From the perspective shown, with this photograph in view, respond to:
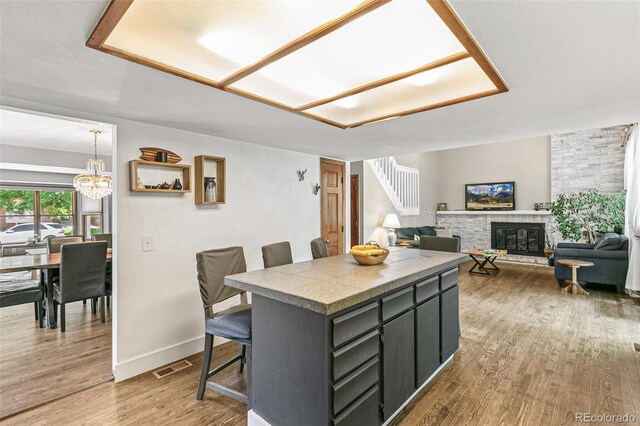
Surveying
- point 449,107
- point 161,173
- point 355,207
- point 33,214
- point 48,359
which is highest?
point 449,107


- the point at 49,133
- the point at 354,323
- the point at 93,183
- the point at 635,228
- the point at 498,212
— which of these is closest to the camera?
the point at 354,323

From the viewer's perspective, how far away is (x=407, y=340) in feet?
6.93

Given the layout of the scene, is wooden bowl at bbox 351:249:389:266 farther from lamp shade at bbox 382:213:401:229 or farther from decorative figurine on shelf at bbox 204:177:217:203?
lamp shade at bbox 382:213:401:229

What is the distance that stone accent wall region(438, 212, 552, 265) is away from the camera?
7.91 metres

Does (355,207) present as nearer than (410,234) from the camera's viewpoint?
Yes

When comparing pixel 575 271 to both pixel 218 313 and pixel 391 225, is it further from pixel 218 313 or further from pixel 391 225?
pixel 218 313

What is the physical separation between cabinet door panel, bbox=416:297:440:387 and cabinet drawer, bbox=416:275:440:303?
46 mm

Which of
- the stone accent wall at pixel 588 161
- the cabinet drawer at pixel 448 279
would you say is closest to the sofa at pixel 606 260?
the stone accent wall at pixel 588 161

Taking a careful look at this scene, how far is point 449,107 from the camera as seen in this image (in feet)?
8.07

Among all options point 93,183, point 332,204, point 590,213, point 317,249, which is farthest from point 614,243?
point 93,183

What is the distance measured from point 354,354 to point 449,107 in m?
1.93

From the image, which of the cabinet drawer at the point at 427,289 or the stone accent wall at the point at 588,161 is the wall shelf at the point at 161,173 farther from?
the stone accent wall at the point at 588,161

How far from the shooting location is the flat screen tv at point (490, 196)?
334 inches

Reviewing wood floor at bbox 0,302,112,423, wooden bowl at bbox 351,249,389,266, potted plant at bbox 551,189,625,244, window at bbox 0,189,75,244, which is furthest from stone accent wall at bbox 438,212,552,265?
window at bbox 0,189,75,244
